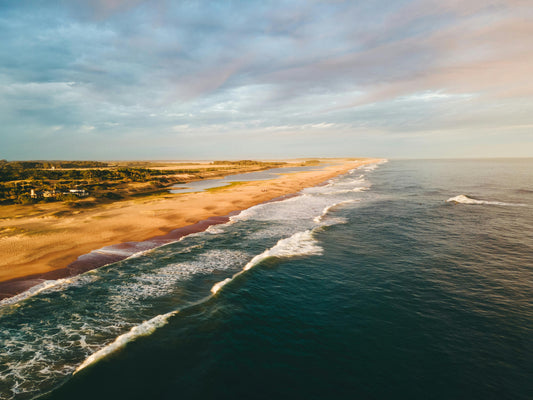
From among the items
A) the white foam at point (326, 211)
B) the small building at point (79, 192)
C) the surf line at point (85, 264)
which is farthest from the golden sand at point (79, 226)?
A: the white foam at point (326, 211)

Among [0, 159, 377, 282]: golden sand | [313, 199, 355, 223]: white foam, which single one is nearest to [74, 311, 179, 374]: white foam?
[0, 159, 377, 282]: golden sand

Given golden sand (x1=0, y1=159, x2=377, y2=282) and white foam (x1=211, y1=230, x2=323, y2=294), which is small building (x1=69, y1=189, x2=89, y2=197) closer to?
golden sand (x1=0, y1=159, x2=377, y2=282)

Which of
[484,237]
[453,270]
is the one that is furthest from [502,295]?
[484,237]

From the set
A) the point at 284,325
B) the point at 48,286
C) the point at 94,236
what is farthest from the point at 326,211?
the point at 48,286

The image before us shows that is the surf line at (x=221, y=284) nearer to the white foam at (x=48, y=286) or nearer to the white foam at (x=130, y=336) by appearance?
the white foam at (x=130, y=336)

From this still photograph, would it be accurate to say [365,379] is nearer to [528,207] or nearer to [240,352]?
[240,352]

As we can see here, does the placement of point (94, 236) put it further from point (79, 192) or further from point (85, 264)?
point (79, 192)
